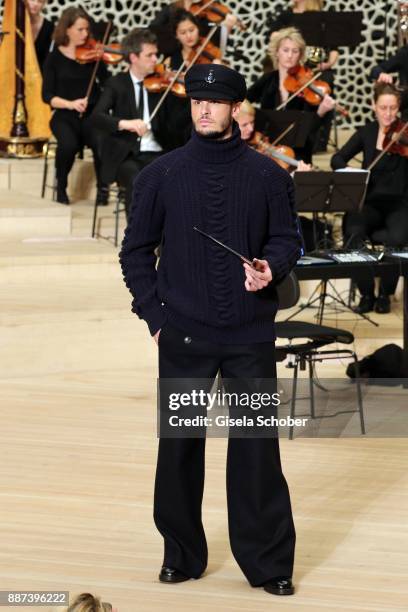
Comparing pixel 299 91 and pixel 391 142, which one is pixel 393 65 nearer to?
pixel 299 91

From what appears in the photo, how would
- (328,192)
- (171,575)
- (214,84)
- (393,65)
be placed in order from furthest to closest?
(393,65) < (328,192) < (171,575) < (214,84)

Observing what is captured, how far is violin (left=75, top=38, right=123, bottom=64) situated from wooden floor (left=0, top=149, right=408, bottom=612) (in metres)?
1.42

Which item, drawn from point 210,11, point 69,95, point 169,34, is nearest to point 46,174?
point 69,95

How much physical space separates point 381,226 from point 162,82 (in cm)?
159

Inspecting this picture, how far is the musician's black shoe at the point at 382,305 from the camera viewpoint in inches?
277

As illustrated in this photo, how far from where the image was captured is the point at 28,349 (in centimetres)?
615

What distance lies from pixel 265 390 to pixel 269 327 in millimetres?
165

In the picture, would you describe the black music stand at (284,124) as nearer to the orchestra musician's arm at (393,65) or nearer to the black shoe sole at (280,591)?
the orchestra musician's arm at (393,65)

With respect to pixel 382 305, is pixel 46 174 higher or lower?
higher

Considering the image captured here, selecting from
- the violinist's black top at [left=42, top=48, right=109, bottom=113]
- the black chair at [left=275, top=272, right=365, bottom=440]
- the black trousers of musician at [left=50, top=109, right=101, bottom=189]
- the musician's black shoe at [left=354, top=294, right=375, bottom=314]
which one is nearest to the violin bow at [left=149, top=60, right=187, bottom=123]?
the black trousers of musician at [left=50, top=109, right=101, bottom=189]

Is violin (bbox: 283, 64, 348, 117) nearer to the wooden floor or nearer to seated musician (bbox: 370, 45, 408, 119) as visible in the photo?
seated musician (bbox: 370, 45, 408, 119)

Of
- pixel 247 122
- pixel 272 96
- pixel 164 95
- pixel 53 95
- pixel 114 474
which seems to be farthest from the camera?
pixel 272 96

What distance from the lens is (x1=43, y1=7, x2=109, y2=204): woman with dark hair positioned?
7.92 meters

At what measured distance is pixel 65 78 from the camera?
8133mm
